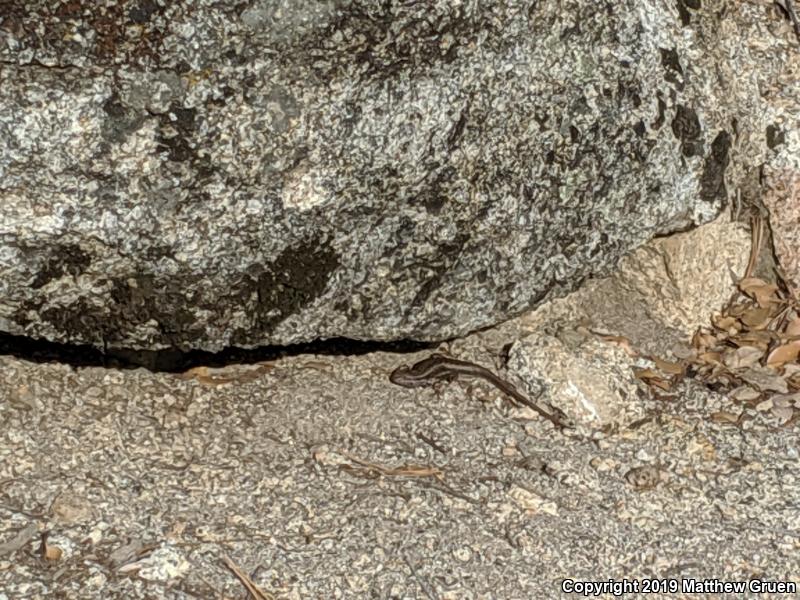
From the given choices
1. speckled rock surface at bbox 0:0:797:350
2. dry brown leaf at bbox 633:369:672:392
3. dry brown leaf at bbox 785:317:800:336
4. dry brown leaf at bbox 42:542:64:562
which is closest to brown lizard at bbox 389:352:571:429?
speckled rock surface at bbox 0:0:797:350

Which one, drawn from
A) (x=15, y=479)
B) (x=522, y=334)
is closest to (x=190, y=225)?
(x=15, y=479)

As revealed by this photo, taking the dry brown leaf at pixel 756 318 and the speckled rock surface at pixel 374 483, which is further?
the dry brown leaf at pixel 756 318

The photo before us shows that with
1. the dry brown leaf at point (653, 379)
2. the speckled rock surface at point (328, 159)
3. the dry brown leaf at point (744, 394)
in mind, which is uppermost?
the speckled rock surface at point (328, 159)

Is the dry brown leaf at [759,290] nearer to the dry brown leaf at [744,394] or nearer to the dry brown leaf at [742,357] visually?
the dry brown leaf at [742,357]

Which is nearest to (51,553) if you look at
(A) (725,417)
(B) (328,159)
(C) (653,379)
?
(B) (328,159)

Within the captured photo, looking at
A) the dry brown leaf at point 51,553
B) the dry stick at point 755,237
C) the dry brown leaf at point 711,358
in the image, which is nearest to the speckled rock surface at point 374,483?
the dry brown leaf at point 51,553

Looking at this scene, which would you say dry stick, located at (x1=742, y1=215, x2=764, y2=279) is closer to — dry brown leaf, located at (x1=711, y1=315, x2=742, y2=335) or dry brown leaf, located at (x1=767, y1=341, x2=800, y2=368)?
dry brown leaf, located at (x1=711, y1=315, x2=742, y2=335)

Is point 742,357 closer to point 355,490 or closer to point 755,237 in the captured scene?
point 755,237
